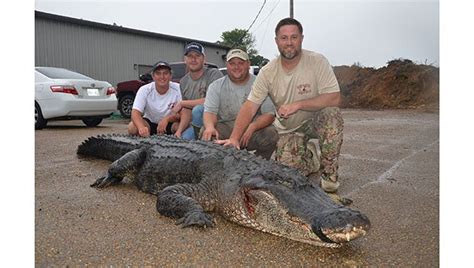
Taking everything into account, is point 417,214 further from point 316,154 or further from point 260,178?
point 316,154

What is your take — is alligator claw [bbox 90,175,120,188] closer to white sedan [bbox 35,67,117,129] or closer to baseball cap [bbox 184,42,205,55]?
white sedan [bbox 35,67,117,129]

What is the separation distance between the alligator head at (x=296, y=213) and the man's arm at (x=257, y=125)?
1.03 m

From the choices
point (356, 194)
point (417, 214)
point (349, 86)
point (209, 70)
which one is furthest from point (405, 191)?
point (209, 70)

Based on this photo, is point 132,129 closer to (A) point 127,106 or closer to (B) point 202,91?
(A) point 127,106

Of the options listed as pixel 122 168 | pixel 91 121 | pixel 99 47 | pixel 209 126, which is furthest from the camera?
pixel 209 126

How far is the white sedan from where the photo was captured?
81.8 inches

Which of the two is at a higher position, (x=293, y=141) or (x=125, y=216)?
(x=293, y=141)

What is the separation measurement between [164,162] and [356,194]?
1494mm

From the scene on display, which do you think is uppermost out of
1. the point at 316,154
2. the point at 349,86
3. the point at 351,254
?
the point at 349,86

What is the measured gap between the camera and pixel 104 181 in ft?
9.99

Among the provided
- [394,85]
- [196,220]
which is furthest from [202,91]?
[196,220]

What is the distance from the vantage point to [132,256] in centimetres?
169

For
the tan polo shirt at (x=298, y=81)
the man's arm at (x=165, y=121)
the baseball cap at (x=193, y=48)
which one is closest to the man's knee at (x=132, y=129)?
the man's arm at (x=165, y=121)

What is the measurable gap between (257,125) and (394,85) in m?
1.81
